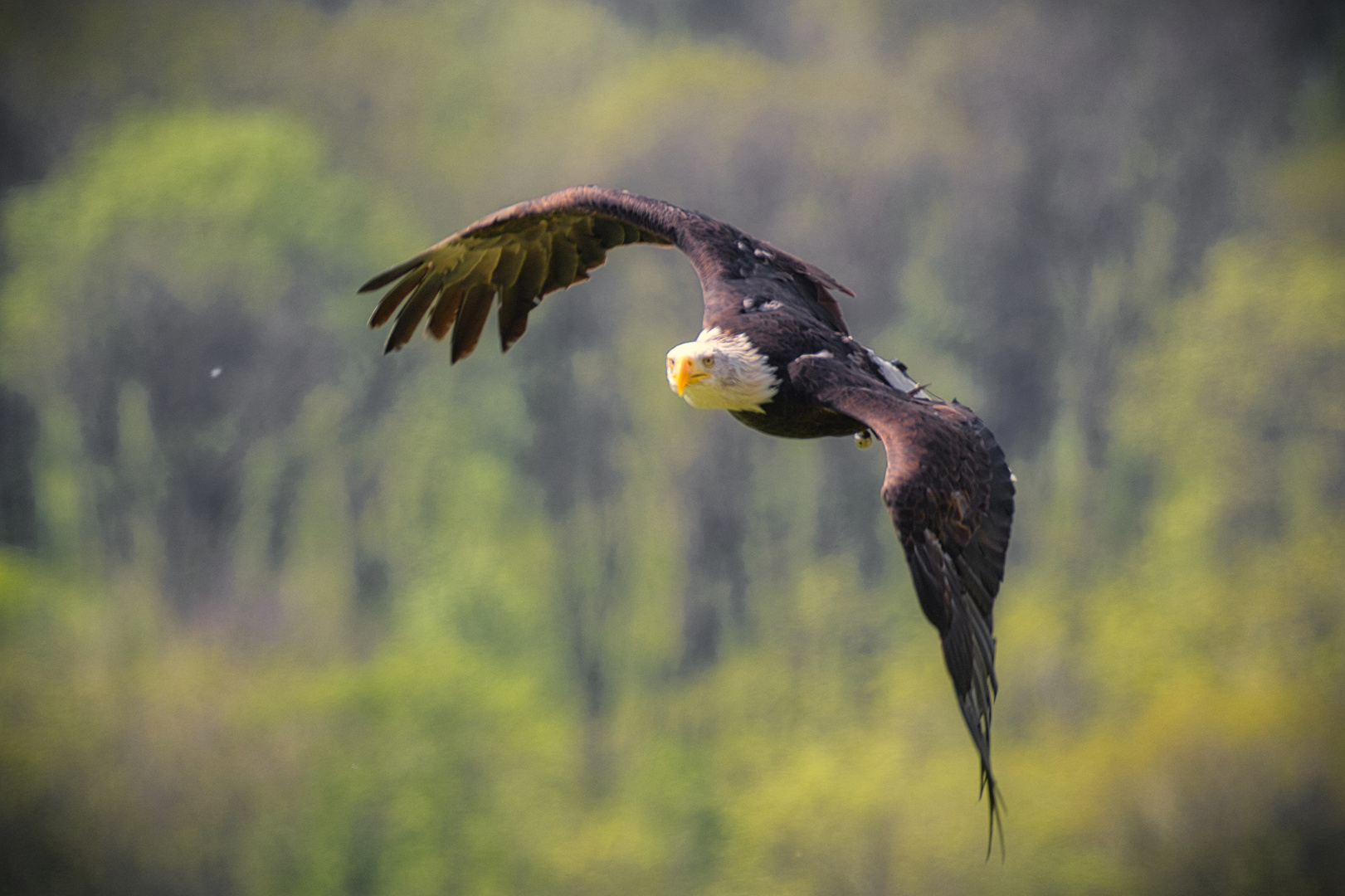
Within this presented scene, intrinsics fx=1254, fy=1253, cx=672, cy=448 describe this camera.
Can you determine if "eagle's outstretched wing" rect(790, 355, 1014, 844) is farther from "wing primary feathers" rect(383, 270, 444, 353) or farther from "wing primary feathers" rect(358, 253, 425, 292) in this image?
"wing primary feathers" rect(383, 270, 444, 353)

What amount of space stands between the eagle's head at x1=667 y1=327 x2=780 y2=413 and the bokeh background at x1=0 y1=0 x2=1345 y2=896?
33.4ft

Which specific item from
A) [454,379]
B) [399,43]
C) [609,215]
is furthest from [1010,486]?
[399,43]

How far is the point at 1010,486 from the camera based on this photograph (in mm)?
4973

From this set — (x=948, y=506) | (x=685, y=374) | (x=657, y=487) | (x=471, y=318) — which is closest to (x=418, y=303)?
(x=471, y=318)

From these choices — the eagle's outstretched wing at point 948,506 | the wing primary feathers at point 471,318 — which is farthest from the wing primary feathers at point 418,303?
the eagle's outstretched wing at point 948,506

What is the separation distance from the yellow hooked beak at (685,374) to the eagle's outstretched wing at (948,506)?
396 mm

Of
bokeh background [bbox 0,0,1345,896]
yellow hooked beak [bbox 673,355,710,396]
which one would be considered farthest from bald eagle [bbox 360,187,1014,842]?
bokeh background [bbox 0,0,1345,896]

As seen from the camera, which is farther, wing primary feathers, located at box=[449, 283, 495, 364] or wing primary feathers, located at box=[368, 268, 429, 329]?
wing primary feathers, located at box=[449, 283, 495, 364]

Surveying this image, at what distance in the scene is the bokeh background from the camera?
598 inches

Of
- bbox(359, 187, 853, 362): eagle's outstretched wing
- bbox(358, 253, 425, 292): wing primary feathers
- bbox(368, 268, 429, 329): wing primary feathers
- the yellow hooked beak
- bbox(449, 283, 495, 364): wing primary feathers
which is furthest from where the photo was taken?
bbox(449, 283, 495, 364): wing primary feathers

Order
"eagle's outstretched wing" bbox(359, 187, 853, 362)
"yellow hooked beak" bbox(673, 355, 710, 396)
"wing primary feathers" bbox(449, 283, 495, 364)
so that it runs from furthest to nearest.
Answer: "wing primary feathers" bbox(449, 283, 495, 364) < "eagle's outstretched wing" bbox(359, 187, 853, 362) < "yellow hooked beak" bbox(673, 355, 710, 396)

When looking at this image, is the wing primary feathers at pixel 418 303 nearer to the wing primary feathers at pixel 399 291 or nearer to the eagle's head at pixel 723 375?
the wing primary feathers at pixel 399 291

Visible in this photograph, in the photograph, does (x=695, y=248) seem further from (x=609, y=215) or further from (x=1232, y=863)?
(x=1232, y=863)

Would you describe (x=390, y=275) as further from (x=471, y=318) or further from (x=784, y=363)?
(x=784, y=363)
